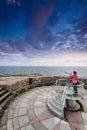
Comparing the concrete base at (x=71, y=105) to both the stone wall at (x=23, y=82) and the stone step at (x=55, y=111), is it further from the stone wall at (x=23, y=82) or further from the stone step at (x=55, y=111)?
the stone wall at (x=23, y=82)

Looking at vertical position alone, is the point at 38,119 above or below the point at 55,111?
below

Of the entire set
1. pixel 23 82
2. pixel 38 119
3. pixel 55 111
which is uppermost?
pixel 23 82

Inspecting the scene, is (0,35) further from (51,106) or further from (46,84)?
(51,106)

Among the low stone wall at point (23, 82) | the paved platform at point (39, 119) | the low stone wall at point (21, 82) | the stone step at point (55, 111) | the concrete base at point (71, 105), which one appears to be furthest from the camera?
the low stone wall at point (23, 82)

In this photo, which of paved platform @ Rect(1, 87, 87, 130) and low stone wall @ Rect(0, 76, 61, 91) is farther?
low stone wall @ Rect(0, 76, 61, 91)

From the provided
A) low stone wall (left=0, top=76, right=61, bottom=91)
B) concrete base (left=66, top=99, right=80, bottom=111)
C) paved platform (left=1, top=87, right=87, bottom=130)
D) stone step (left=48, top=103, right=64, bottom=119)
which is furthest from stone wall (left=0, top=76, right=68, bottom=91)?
concrete base (left=66, top=99, right=80, bottom=111)

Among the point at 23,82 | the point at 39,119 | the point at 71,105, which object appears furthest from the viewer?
the point at 23,82

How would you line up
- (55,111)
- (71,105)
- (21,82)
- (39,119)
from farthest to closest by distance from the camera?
1. (21,82)
2. (71,105)
3. (55,111)
4. (39,119)

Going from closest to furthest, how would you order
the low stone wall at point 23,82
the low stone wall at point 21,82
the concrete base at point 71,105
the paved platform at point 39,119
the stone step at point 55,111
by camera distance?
the paved platform at point 39,119 → the stone step at point 55,111 → the concrete base at point 71,105 → the low stone wall at point 21,82 → the low stone wall at point 23,82

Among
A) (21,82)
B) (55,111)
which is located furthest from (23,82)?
(55,111)

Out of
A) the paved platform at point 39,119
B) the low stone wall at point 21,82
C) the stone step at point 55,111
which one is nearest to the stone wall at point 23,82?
the low stone wall at point 21,82

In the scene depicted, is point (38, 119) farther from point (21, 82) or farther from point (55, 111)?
point (21, 82)

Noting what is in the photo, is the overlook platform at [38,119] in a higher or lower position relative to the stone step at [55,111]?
lower

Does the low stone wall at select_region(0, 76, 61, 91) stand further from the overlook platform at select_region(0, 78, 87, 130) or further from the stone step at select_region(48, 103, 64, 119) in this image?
the stone step at select_region(48, 103, 64, 119)
